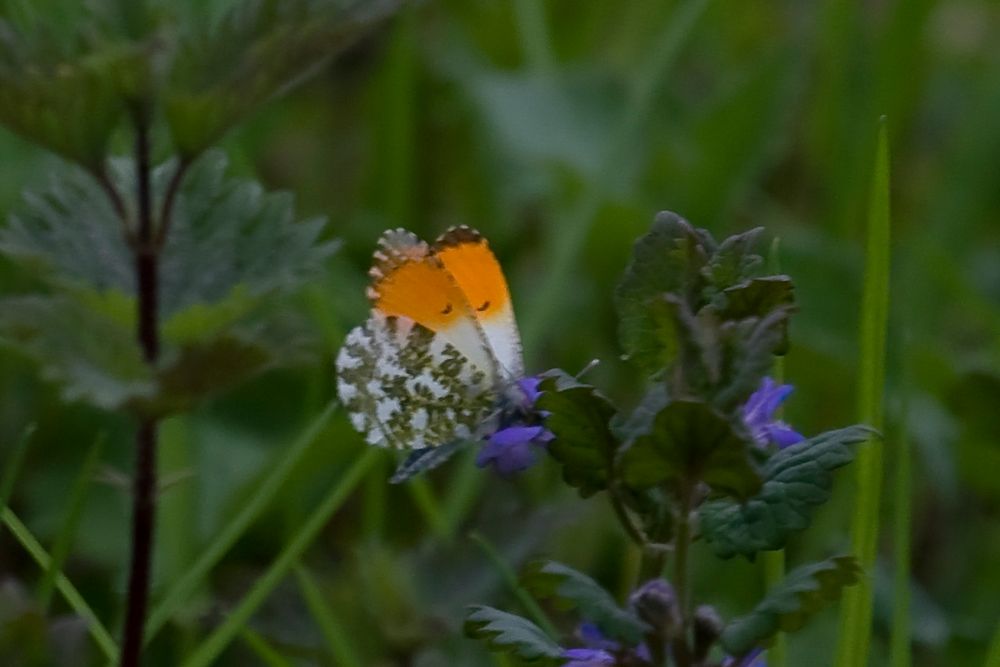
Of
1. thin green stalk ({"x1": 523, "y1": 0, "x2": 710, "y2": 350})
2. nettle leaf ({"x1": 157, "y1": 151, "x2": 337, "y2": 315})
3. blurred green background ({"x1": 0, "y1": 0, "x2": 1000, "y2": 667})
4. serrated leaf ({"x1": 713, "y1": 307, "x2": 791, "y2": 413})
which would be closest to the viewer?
serrated leaf ({"x1": 713, "y1": 307, "x2": 791, "y2": 413})

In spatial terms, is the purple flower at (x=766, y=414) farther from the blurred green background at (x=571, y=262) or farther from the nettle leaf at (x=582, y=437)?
the blurred green background at (x=571, y=262)

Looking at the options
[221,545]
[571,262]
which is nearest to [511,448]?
[221,545]

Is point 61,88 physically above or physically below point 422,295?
above

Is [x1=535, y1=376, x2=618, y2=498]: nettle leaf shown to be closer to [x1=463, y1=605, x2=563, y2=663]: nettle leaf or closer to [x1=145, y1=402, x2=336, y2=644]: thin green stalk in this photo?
[x1=463, y1=605, x2=563, y2=663]: nettle leaf

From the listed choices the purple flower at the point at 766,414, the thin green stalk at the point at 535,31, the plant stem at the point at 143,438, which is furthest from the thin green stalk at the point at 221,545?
the thin green stalk at the point at 535,31

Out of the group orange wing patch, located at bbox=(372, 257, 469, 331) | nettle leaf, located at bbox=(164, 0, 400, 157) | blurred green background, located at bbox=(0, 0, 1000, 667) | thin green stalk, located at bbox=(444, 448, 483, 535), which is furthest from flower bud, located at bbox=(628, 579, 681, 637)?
thin green stalk, located at bbox=(444, 448, 483, 535)

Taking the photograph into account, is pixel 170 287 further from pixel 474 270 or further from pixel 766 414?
pixel 766 414
